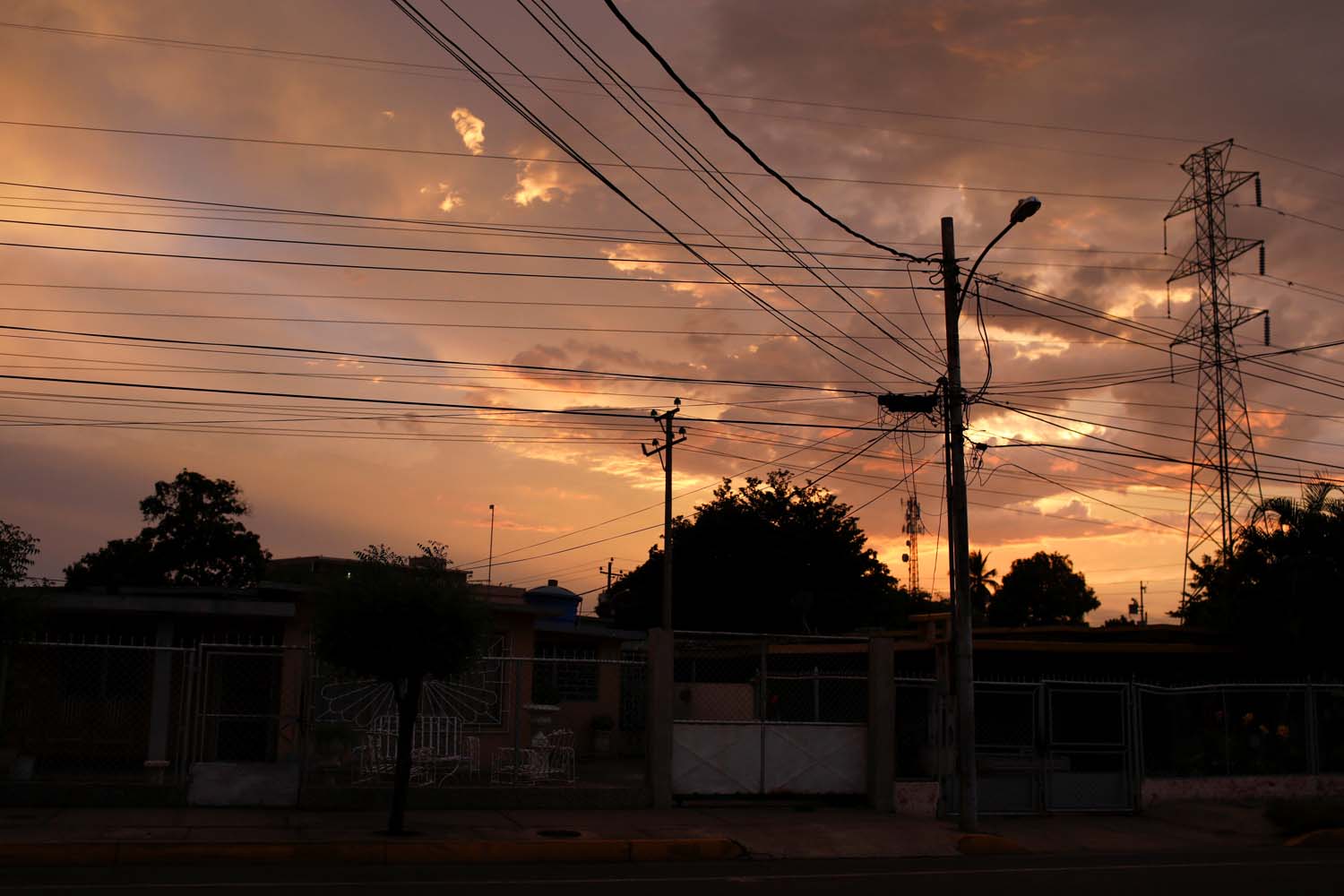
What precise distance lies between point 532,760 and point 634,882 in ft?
18.4

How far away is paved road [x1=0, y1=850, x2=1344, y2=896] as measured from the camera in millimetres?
10945

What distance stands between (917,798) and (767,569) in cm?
3744

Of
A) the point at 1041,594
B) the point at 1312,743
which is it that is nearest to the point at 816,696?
the point at 1312,743

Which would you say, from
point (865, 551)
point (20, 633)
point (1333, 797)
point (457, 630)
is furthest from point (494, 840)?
point (865, 551)

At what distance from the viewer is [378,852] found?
13195mm

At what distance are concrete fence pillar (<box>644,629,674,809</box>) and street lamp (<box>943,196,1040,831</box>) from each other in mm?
4067

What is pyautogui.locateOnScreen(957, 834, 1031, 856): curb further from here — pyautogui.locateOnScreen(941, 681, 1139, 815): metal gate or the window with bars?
the window with bars

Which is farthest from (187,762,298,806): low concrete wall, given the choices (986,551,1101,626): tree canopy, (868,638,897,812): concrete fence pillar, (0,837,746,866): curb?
(986,551,1101,626): tree canopy

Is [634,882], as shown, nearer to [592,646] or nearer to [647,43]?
[647,43]

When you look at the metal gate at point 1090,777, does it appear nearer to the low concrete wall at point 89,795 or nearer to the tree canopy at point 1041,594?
the low concrete wall at point 89,795

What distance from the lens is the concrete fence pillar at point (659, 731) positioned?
17.3 metres

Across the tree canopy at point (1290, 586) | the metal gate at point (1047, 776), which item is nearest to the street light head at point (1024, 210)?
the metal gate at point (1047, 776)

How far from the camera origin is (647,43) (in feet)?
43.6

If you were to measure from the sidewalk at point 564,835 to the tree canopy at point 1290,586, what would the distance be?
26.8 ft
